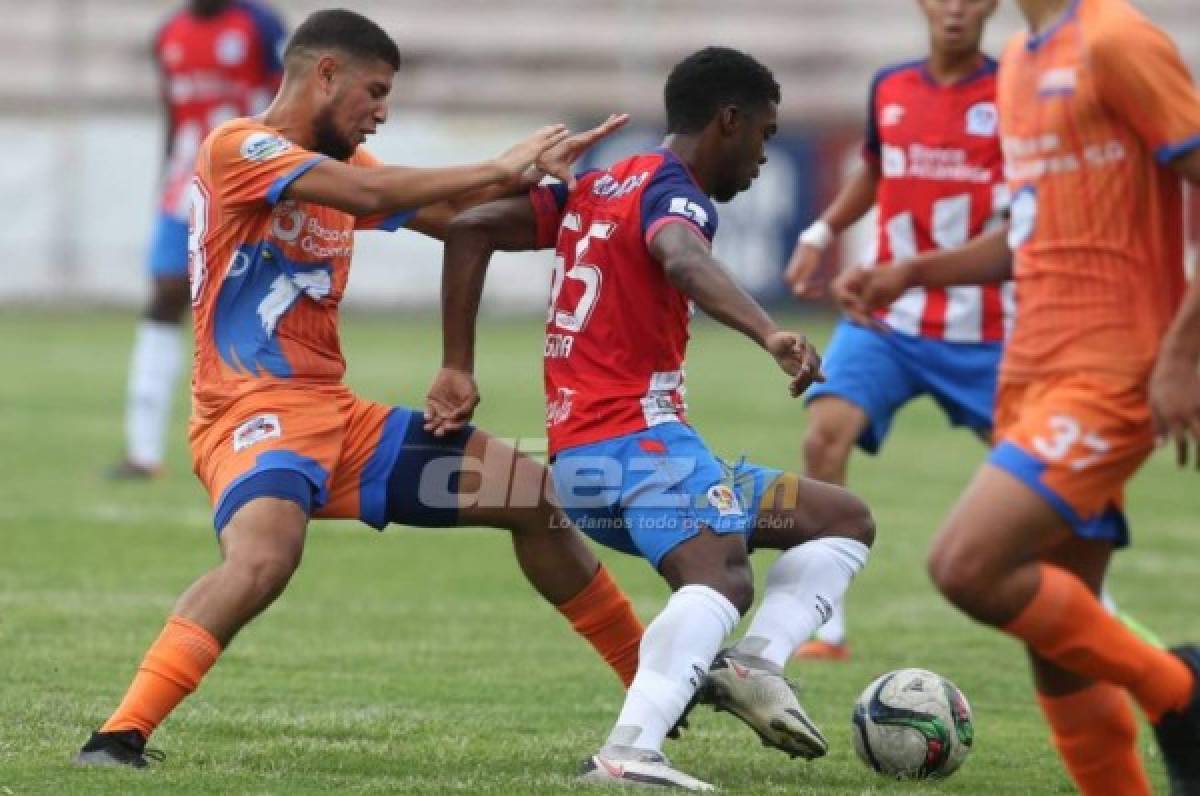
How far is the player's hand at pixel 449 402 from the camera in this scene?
675 centimetres

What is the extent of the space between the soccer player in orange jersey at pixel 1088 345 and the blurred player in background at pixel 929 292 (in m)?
3.35

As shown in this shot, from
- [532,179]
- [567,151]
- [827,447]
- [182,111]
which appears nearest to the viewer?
[567,151]

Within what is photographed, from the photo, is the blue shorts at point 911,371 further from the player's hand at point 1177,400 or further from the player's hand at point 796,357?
the player's hand at point 1177,400

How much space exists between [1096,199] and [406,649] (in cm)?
438

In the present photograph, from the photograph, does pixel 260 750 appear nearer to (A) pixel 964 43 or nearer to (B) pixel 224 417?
(B) pixel 224 417

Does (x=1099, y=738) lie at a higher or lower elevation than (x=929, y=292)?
lower

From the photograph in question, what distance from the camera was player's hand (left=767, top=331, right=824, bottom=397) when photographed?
19.5 ft

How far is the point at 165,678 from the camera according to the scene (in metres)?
6.20

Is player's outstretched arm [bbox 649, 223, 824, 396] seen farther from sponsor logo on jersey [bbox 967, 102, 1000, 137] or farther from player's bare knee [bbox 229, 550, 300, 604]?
sponsor logo on jersey [bbox 967, 102, 1000, 137]

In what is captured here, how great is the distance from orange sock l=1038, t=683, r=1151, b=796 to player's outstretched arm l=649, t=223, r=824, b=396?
43.2 inches

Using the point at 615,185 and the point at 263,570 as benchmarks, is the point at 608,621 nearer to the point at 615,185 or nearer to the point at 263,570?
the point at 263,570

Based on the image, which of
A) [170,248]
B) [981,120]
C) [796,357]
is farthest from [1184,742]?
[170,248]

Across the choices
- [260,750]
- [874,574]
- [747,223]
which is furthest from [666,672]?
[747,223]

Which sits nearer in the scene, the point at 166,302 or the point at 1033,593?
the point at 1033,593
